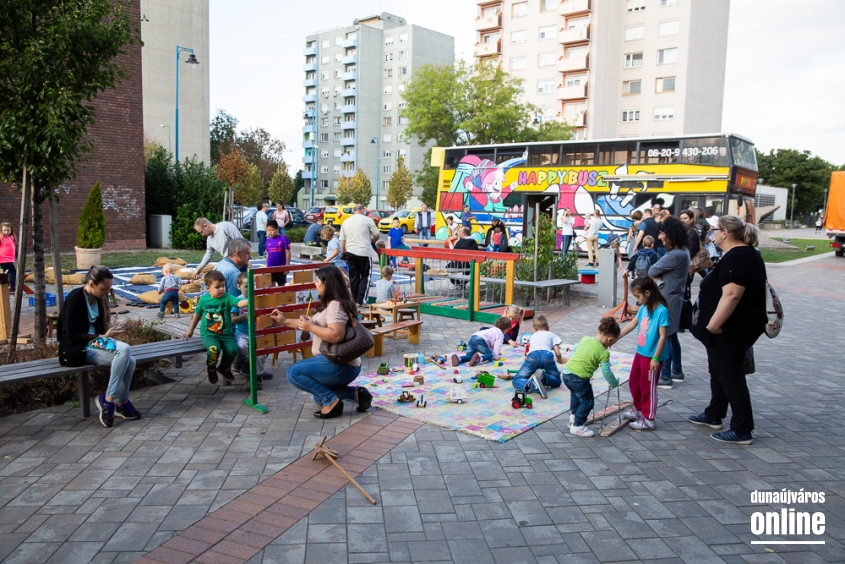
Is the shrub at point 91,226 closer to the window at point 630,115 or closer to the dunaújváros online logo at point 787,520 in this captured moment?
the dunaújváros online logo at point 787,520

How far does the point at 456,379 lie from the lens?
23.5 ft

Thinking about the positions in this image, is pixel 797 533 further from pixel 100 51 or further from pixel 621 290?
pixel 621 290

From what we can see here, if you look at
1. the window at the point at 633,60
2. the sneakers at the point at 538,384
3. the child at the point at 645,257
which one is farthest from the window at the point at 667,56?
the sneakers at the point at 538,384

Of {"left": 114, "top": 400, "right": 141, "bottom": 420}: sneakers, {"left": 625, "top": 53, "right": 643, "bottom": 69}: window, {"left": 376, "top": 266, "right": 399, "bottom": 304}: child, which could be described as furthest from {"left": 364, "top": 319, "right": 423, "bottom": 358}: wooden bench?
{"left": 625, "top": 53, "right": 643, "bottom": 69}: window

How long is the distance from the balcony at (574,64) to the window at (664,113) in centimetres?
Answer: 726

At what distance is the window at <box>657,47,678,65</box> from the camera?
53438mm

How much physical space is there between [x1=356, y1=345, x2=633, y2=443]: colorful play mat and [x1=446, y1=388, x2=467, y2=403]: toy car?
0.11 feet

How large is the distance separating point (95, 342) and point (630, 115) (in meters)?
57.7

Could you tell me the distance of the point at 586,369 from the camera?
17.7 feet

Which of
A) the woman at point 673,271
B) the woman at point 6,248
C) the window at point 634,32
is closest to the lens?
the woman at point 673,271

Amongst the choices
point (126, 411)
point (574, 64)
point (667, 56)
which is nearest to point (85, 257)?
point (126, 411)

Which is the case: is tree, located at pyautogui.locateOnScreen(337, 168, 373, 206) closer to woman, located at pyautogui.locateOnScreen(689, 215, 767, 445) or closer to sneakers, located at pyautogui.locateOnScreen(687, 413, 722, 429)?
sneakers, located at pyautogui.locateOnScreen(687, 413, 722, 429)

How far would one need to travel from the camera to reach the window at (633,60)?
183 feet

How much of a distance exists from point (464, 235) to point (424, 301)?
165 inches
